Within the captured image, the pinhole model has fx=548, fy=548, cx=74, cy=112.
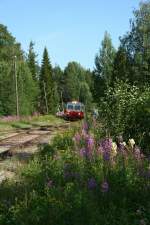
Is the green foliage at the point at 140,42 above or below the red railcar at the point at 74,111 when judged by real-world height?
above

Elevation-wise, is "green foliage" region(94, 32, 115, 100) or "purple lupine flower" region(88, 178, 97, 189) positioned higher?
"green foliage" region(94, 32, 115, 100)

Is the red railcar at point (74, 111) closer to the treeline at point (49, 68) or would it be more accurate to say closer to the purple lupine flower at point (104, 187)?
the treeline at point (49, 68)

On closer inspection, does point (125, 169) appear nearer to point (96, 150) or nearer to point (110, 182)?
point (110, 182)

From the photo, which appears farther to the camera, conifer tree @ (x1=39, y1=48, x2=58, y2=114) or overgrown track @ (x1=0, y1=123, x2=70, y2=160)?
conifer tree @ (x1=39, y1=48, x2=58, y2=114)

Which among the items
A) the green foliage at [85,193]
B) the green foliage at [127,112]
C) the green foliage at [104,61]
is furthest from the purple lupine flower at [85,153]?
the green foliage at [104,61]

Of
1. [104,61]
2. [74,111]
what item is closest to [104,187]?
[74,111]

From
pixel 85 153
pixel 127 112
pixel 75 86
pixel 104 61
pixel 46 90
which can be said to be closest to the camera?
pixel 85 153

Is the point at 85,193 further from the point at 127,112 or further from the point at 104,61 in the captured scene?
the point at 104,61

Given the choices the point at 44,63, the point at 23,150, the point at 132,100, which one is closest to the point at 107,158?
the point at 132,100

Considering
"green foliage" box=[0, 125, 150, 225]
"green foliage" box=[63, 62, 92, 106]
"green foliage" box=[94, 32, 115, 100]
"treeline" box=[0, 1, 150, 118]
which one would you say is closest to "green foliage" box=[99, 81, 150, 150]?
"green foliage" box=[0, 125, 150, 225]

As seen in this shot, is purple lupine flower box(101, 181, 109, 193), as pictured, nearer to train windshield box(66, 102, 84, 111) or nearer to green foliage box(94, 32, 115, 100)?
train windshield box(66, 102, 84, 111)

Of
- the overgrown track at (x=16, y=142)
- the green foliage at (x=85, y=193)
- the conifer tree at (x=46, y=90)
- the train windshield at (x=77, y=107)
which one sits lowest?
the overgrown track at (x=16, y=142)

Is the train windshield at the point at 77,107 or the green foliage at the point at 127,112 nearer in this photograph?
the green foliage at the point at 127,112

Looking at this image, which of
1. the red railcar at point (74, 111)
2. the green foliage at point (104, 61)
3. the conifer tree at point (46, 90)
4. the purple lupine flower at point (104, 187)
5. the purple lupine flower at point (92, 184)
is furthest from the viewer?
the conifer tree at point (46, 90)
